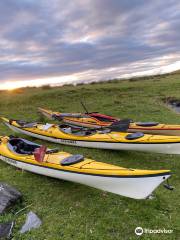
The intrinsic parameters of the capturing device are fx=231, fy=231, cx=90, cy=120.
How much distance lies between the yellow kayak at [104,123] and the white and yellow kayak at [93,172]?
487cm

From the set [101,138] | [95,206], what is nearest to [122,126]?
[101,138]

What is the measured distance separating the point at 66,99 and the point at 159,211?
18293mm

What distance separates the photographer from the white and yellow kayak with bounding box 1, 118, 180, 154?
7.76 metres

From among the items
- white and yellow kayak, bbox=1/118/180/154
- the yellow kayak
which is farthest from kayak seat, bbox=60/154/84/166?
the yellow kayak

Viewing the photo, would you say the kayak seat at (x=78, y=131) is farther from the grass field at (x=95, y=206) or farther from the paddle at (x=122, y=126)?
the paddle at (x=122, y=126)

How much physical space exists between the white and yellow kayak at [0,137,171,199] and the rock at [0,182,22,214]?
3.78 ft

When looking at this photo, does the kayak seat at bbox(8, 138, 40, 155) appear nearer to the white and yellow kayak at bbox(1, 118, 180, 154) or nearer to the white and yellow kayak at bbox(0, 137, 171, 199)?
the white and yellow kayak at bbox(0, 137, 171, 199)

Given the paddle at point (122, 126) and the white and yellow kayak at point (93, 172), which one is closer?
the white and yellow kayak at point (93, 172)

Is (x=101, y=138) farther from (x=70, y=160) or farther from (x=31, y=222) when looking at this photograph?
(x=31, y=222)

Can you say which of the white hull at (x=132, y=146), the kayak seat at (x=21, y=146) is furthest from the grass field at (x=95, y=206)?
the kayak seat at (x=21, y=146)

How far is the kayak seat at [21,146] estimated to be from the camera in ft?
27.9

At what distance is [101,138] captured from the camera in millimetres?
9195

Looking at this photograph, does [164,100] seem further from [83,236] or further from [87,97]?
[83,236]

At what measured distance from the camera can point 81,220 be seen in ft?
17.4
